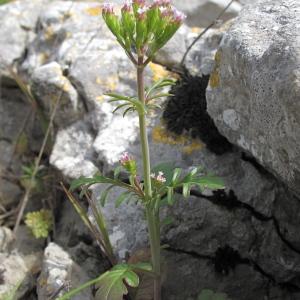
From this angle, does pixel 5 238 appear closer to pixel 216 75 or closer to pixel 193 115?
pixel 193 115

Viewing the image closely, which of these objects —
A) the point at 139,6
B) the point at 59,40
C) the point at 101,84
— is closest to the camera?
the point at 139,6

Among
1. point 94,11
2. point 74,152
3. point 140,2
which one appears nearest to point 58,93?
point 74,152

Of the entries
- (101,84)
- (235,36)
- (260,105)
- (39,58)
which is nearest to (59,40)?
(39,58)

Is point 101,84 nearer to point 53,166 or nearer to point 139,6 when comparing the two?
point 53,166

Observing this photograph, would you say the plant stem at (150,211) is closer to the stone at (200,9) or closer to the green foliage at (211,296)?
the green foliage at (211,296)

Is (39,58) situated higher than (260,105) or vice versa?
(260,105)

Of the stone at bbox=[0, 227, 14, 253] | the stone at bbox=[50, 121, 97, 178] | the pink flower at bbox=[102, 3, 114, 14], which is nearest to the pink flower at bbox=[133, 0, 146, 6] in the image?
the pink flower at bbox=[102, 3, 114, 14]

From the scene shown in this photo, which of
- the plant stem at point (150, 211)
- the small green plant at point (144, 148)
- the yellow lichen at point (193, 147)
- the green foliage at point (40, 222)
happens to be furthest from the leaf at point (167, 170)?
the green foliage at point (40, 222)
